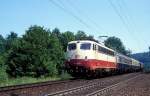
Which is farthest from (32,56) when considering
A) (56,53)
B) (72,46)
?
(72,46)

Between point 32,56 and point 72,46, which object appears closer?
point 72,46

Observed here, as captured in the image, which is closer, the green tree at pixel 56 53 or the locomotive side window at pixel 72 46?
the locomotive side window at pixel 72 46

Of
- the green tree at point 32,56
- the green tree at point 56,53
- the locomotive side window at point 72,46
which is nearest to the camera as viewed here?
the locomotive side window at point 72,46

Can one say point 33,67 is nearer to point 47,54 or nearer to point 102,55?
point 47,54

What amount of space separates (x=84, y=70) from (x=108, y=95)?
580 inches

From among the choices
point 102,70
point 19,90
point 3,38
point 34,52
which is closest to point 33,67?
point 34,52

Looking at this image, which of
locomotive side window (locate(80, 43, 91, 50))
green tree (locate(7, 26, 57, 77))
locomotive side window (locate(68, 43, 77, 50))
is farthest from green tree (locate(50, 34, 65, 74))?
locomotive side window (locate(80, 43, 91, 50))

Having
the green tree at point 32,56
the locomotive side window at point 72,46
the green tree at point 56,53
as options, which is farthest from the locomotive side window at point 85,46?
the green tree at point 56,53

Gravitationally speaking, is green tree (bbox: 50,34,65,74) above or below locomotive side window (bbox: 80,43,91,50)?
above

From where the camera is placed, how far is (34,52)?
201 ft

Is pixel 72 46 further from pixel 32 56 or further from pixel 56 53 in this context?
pixel 56 53

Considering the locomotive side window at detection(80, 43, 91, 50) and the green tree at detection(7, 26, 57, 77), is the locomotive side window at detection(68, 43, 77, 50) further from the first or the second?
the green tree at detection(7, 26, 57, 77)

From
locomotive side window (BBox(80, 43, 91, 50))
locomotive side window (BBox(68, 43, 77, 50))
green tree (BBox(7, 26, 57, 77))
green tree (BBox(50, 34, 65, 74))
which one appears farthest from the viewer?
green tree (BBox(50, 34, 65, 74))

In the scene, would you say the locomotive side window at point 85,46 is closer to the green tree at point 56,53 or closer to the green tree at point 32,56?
the green tree at point 32,56
